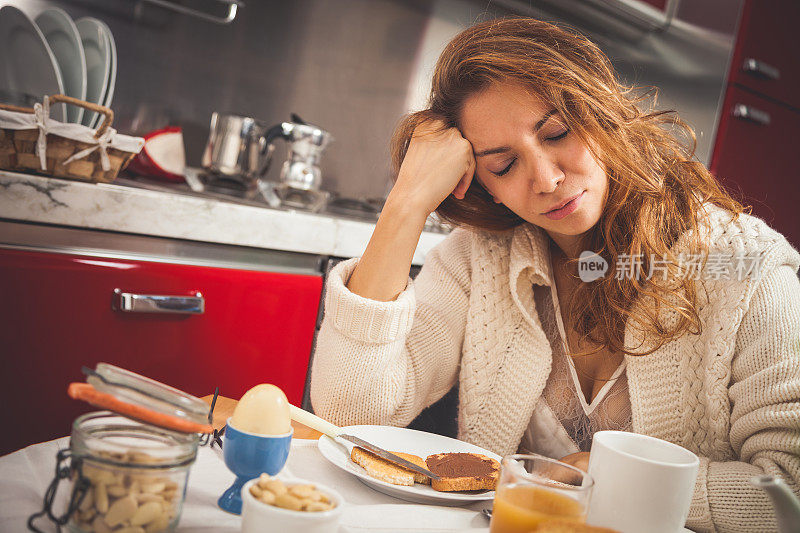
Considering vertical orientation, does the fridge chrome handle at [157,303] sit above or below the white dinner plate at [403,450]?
below

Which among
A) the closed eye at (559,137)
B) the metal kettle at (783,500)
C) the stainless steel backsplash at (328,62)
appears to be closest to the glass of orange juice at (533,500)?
the metal kettle at (783,500)

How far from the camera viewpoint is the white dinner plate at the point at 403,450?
0.68m

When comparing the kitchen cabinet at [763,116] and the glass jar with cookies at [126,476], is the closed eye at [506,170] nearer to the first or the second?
the glass jar with cookies at [126,476]

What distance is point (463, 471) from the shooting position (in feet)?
2.37

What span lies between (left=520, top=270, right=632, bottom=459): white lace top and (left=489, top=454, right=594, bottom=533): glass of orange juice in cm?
57

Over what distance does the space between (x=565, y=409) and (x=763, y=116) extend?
6.63 feet

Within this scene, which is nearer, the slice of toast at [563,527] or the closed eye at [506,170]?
the slice of toast at [563,527]

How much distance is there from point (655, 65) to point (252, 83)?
166 cm

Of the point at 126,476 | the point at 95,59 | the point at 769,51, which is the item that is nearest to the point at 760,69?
the point at 769,51

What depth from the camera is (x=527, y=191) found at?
42.4 inches

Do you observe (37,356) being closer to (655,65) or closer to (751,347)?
(751,347)

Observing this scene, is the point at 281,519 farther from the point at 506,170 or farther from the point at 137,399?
the point at 506,170

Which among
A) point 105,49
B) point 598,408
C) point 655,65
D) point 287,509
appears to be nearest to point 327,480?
point 287,509

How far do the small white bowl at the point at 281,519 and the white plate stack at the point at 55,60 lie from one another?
1418mm
